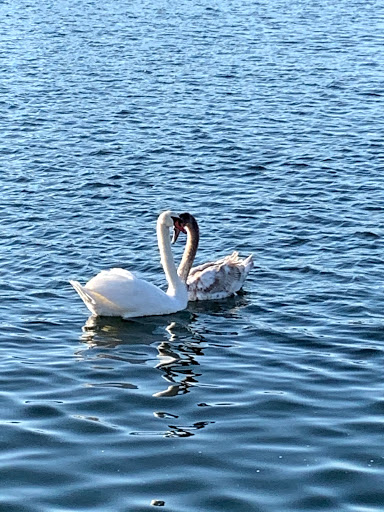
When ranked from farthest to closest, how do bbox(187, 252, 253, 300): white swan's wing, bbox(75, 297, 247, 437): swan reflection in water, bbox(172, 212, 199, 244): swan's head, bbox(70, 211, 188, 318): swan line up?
1. bbox(172, 212, 199, 244): swan's head
2. bbox(187, 252, 253, 300): white swan's wing
3. bbox(70, 211, 188, 318): swan
4. bbox(75, 297, 247, 437): swan reflection in water

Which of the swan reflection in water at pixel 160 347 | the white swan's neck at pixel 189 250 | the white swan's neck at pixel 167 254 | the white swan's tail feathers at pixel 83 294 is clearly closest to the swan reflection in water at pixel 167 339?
the swan reflection in water at pixel 160 347

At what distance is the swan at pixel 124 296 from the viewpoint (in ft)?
51.0

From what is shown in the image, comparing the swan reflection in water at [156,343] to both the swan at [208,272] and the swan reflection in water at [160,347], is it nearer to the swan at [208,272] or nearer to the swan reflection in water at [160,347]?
the swan reflection in water at [160,347]

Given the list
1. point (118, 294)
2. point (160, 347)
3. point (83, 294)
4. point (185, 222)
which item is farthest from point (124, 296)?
point (185, 222)

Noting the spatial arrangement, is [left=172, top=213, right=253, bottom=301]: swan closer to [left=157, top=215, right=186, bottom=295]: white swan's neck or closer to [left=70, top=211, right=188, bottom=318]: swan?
[left=157, top=215, right=186, bottom=295]: white swan's neck

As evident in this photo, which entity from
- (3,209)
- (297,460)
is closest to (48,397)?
(297,460)

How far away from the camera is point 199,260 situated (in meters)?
18.9

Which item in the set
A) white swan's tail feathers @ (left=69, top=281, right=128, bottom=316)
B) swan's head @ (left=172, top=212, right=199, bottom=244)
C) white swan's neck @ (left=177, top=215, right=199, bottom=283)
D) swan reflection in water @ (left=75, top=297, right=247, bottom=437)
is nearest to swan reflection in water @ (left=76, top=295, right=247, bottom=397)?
swan reflection in water @ (left=75, top=297, right=247, bottom=437)

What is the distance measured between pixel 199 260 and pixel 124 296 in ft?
11.3

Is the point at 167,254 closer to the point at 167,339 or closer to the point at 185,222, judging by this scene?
the point at 185,222

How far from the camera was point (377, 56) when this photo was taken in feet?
114

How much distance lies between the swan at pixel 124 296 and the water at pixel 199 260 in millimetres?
196

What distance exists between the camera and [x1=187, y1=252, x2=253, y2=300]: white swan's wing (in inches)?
665

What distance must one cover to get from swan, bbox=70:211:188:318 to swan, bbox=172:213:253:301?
2.23ft
